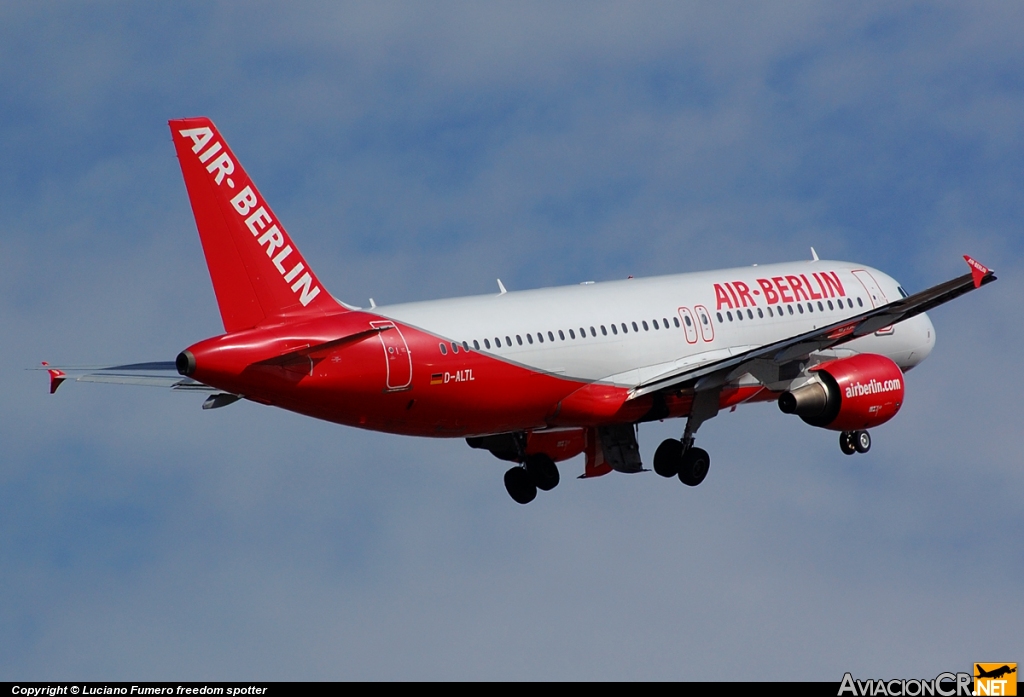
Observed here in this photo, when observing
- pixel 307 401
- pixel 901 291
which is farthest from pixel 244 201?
pixel 901 291

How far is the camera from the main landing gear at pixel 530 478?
6288cm

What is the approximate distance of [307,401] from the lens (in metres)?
52.3

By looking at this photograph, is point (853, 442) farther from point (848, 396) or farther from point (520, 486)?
point (520, 486)

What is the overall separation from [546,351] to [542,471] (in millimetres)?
6989

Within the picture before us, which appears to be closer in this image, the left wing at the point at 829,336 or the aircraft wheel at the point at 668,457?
the left wing at the point at 829,336

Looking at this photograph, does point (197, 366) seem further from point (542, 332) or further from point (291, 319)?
point (542, 332)

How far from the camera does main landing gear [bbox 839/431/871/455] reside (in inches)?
2457

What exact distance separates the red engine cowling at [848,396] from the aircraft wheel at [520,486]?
812cm

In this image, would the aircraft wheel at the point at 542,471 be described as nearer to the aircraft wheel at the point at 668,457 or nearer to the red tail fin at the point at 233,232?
the aircraft wheel at the point at 668,457

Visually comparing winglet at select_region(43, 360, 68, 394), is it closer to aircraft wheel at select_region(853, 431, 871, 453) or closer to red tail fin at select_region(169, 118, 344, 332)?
red tail fin at select_region(169, 118, 344, 332)

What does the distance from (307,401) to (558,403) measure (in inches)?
322

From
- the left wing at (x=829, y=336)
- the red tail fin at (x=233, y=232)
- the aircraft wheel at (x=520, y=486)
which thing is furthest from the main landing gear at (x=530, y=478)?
the red tail fin at (x=233, y=232)

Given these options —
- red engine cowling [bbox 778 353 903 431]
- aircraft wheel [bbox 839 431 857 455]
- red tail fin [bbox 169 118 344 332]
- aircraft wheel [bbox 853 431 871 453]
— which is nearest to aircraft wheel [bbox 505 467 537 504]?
red engine cowling [bbox 778 353 903 431]

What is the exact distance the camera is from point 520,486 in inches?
2478
